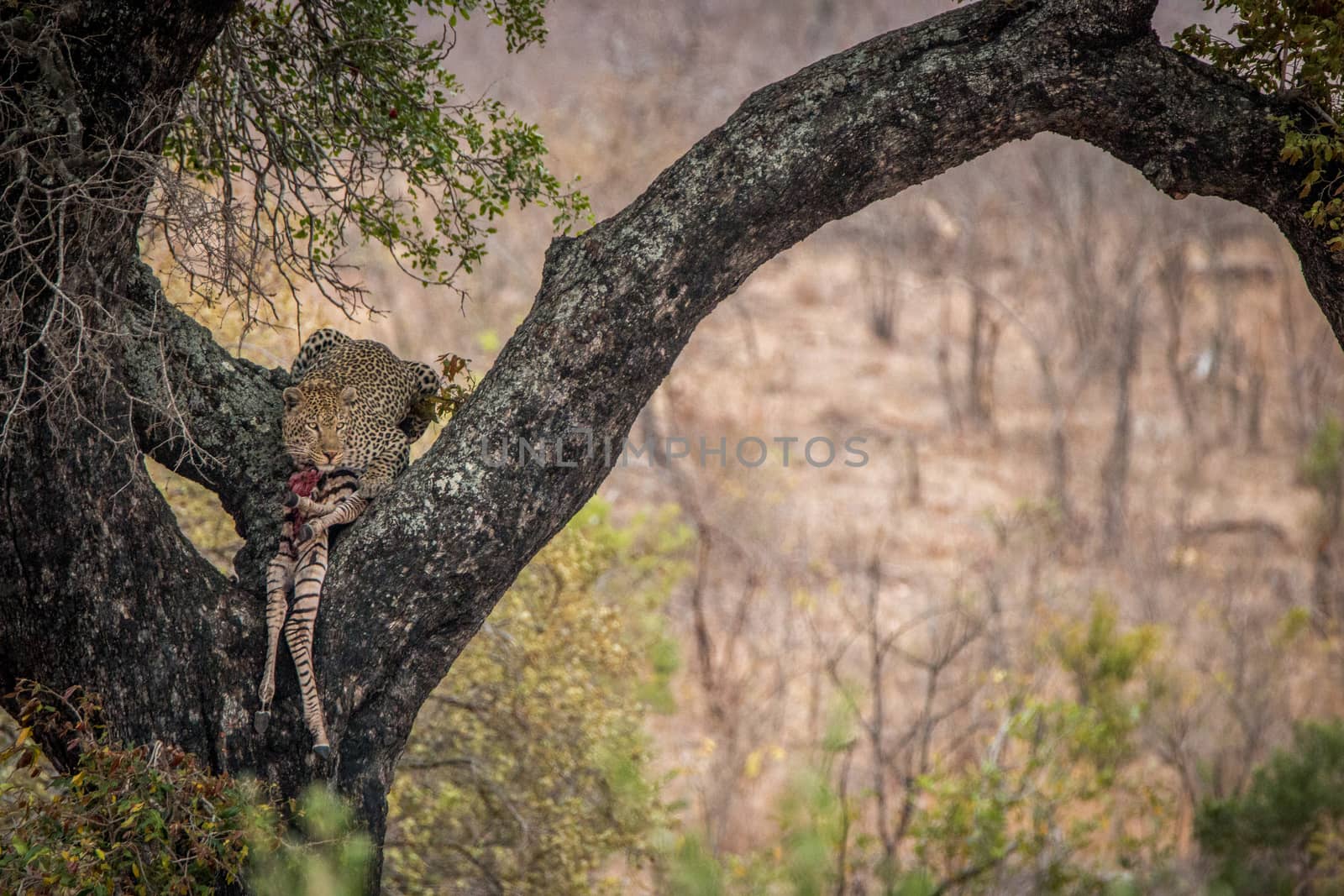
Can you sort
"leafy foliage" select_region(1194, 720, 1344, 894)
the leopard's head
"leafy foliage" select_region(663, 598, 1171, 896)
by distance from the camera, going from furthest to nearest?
"leafy foliage" select_region(1194, 720, 1344, 894), "leafy foliage" select_region(663, 598, 1171, 896), the leopard's head

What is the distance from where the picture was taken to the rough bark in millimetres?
4270

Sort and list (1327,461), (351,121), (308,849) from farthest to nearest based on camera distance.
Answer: (1327,461) → (351,121) → (308,849)

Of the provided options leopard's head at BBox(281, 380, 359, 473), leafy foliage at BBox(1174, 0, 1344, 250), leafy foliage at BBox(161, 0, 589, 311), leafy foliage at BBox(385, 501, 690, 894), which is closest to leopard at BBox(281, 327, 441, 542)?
leopard's head at BBox(281, 380, 359, 473)

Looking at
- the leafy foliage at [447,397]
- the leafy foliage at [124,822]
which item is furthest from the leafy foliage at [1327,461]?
the leafy foliage at [124,822]

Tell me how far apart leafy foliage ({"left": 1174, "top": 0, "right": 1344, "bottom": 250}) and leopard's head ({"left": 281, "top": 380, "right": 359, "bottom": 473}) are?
3.40 meters

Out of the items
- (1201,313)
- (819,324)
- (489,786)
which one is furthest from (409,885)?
(1201,313)

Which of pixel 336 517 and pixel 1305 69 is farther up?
pixel 1305 69

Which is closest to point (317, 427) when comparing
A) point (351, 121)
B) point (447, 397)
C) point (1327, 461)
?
point (447, 397)

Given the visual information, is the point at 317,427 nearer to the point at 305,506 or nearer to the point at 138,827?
the point at 305,506

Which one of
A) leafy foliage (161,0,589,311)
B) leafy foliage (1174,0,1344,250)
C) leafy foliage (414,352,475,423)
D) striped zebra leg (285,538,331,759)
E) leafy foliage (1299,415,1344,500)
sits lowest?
striped zebra leg (285,538,331,759)

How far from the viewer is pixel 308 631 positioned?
440cm

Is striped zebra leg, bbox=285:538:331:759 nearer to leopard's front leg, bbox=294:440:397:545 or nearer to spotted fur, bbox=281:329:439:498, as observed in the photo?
leopard's front leg, bbox=294:440:397:545

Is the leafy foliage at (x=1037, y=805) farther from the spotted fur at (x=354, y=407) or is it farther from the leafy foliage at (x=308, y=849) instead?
the spotted fur at (x=354, y=407)

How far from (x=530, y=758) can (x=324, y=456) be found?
5.03 metres
